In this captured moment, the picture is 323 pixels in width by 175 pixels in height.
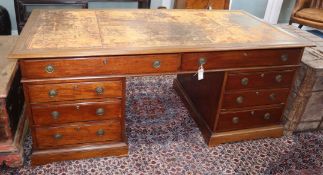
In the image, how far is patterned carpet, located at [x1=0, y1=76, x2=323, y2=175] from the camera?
2.08 m

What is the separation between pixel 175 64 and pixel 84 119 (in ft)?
2.18

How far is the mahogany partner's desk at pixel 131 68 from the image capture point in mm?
1763

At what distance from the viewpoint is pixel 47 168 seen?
2.03m

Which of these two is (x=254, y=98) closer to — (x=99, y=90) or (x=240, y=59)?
(x=240, y=59)

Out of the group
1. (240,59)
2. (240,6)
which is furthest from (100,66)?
(240,6)

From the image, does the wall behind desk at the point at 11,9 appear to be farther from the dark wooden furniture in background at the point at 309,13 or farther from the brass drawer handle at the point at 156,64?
the dark wooden furniture in background at the point at 309,13

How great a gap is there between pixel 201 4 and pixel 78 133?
226 cm

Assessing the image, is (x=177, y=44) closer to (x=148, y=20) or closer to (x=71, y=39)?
(x=148, y=20)

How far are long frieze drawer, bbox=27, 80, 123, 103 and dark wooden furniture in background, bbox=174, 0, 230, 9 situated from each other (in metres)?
1.97

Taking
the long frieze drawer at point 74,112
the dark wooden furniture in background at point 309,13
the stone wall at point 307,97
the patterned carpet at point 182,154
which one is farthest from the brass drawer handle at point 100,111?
the dark wooden furniture in background at point 309,13

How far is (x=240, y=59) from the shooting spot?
2.02 m

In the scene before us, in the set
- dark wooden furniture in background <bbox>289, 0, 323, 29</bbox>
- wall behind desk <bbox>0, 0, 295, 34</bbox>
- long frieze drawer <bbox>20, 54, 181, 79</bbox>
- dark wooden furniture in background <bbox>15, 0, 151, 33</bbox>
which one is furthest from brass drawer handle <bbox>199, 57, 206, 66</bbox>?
dark wooden furniture in background <bbox>289, 0, 323, 29</bbox>

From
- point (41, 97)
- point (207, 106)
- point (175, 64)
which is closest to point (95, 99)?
point (41, 97)

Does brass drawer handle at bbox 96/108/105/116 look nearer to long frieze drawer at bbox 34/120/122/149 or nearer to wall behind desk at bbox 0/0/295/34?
long frieze drawer at bbox 34/120/122/149
